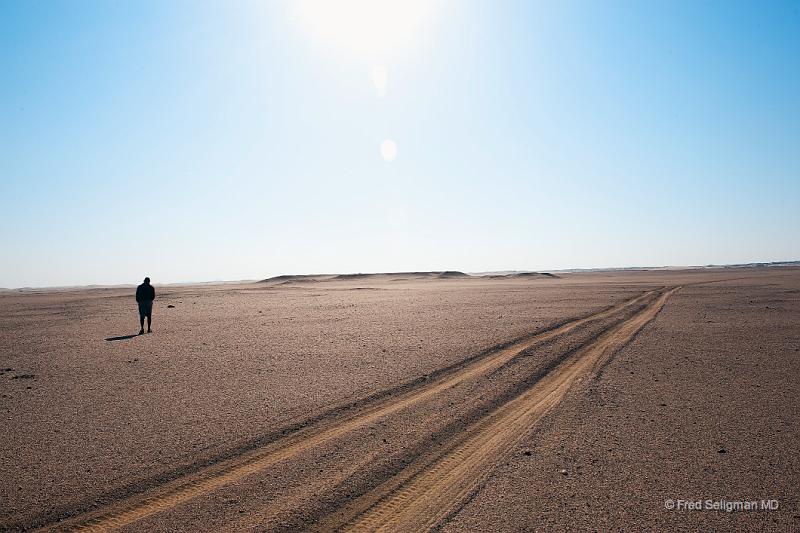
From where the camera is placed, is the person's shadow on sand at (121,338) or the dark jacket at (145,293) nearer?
the person's shadow on sand at (121,338)

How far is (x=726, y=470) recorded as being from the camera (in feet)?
17.0

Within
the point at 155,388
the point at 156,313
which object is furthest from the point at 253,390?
the point at 156,313

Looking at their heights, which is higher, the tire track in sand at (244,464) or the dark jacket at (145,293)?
the dark jacket at (145,293)

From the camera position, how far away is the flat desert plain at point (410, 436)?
4.50m

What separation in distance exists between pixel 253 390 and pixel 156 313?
20767 mm

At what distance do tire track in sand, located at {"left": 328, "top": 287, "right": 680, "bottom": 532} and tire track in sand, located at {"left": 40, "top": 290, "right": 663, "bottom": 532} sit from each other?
1.52 m

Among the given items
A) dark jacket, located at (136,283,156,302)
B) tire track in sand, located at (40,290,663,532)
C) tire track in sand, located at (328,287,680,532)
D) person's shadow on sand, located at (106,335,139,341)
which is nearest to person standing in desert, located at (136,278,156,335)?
dark jacket, located at (136,283,156,302)

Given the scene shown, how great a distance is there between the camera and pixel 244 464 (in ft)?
18.5

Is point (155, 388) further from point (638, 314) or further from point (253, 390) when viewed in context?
point (638, 314)

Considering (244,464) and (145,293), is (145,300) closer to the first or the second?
(145,293)

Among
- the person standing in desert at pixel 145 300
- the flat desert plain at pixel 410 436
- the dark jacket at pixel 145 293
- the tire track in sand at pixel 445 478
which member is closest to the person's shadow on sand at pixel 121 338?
the person standing in desert at pixel 145 300

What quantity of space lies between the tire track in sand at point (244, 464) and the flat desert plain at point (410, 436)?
0.03m

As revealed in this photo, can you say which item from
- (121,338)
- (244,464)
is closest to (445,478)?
(244,464)

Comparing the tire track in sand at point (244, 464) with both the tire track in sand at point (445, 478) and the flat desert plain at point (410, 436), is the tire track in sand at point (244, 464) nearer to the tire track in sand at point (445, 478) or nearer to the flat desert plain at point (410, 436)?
the flat desert plain at point (410, 436)
